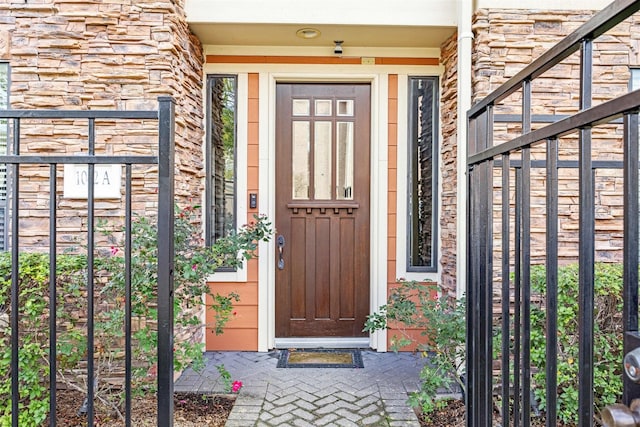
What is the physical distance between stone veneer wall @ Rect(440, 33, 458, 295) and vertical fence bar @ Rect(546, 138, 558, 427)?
2.08 m

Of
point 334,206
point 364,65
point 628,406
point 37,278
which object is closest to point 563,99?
point 364,65

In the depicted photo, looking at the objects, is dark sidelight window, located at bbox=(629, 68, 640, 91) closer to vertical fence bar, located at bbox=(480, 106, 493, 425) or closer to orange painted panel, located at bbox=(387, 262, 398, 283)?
orange painted panel, located at bbox=(387, 262, 398, 283)

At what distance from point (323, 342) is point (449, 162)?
1.83 metres

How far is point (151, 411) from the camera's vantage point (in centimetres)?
256

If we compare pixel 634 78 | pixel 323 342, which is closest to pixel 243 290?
pixel 323 342

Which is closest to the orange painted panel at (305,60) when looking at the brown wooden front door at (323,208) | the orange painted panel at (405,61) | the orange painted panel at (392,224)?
the orange painted panel at (405,61)

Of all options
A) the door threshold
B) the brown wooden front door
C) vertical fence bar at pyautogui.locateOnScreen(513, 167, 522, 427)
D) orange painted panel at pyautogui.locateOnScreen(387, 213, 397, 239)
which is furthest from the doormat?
vertical fence bar at pyautogui.locateOnScreen(513, 167, 522, 427)

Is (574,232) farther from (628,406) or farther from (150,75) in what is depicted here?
(150,75)

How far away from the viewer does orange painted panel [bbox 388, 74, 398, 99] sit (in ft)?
11.6

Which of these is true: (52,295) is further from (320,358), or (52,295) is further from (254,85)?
(254,85)

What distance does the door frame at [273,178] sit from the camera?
3543mm

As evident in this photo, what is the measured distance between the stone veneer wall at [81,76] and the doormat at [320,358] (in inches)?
62.3

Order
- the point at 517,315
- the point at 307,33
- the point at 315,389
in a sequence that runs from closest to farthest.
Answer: the point at 517,315 < the point at 315,389 < the point at 307,33

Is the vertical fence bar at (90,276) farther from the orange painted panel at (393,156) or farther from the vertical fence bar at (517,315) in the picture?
the orange painted panel at (393,156)
